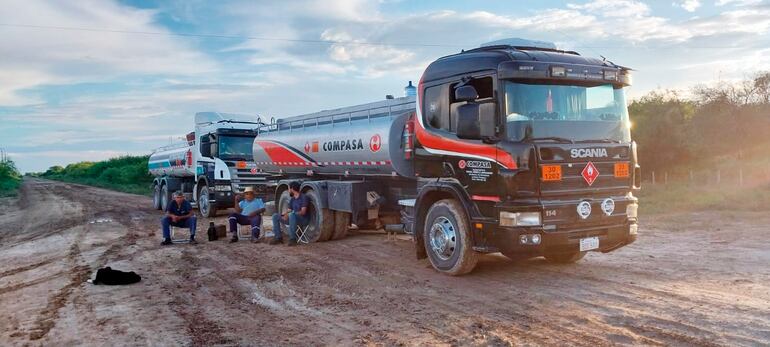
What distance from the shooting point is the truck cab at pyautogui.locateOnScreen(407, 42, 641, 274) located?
23.9 feet

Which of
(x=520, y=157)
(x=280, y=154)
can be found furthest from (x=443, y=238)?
(x=280, y=154)

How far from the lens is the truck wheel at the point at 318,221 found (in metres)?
12.4

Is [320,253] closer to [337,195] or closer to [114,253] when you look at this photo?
[337,195]

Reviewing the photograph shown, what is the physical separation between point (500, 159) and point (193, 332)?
3963mm

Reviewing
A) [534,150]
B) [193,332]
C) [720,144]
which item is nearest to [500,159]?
[534,150]

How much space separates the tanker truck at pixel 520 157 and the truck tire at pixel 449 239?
0.05 ft

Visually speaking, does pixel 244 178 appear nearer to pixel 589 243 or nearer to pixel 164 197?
Answer: pixel 164 197

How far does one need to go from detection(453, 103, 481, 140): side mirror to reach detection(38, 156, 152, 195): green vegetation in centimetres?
3853

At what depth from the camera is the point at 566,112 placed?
24.8 feet

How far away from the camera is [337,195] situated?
1185 cm

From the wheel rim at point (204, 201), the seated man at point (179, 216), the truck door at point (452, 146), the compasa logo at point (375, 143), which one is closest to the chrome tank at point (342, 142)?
the compasa logo at point (375, 143)

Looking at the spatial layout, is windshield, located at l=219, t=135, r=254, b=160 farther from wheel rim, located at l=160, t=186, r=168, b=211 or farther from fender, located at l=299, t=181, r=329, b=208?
fender, located at l=299, t=181, r=329, b=208

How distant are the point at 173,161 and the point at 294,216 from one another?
11817 millimetres

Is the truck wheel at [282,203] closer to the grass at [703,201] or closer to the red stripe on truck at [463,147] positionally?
the red stripe on truck at [463,147]
